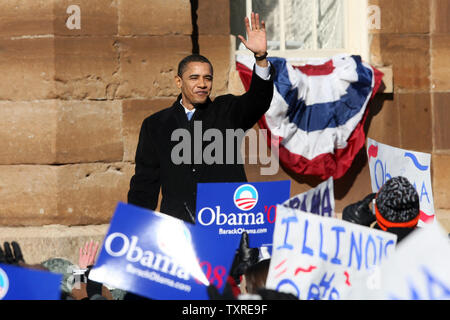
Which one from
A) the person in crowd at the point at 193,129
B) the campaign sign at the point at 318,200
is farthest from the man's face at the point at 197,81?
the campaign sign at the point at 318,200

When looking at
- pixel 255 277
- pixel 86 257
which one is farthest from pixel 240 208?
pixel 86 257

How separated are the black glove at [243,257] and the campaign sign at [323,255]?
0.96 metres

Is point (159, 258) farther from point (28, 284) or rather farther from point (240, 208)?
point (240, 208)

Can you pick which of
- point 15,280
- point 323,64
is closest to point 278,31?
point 323,64

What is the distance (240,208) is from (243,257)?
0.31 meters

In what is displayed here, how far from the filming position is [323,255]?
10.6 ft

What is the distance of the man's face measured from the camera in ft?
14.9

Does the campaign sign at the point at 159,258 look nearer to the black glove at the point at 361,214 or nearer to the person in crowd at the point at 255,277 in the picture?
the person in crowd at the point at 255,277

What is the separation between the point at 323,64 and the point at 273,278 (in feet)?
14.6

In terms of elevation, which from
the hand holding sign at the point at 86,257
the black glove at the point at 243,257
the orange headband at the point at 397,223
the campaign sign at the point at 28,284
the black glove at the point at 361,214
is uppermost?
the orange headband at the point at 397,223

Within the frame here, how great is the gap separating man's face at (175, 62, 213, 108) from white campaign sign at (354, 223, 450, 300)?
2.07m

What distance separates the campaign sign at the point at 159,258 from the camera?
3.23m
